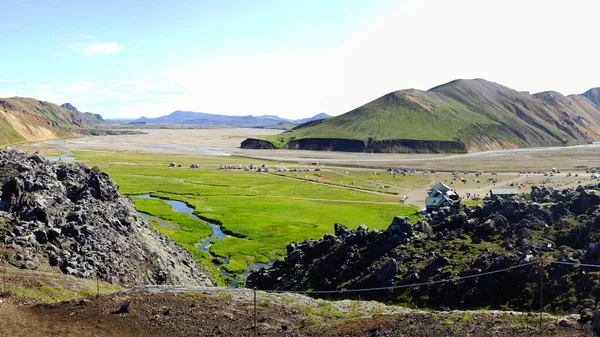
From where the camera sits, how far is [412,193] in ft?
483

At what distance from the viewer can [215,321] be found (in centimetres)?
2991

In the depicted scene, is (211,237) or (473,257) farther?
(211,237)

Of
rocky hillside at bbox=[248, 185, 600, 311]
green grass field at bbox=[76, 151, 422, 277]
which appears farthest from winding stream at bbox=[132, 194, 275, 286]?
rocky hillside at bbox=[248, 185, 600, 311]

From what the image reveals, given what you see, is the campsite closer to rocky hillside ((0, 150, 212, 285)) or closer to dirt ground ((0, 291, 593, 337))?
rocky hillside ((0, 150, 212, 285))

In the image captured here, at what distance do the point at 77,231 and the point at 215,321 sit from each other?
2376cm

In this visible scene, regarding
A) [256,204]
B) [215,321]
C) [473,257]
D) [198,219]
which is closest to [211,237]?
[198,219]

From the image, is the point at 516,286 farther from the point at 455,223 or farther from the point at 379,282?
the point at 455,223

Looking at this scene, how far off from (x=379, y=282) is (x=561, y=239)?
63.4 feet

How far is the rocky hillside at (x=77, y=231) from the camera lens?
40719 mm

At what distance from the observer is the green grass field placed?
81.9 m

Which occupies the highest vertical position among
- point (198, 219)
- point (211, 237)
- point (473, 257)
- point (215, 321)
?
point (473, 257)

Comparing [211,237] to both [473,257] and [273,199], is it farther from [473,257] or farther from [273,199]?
[473,257]

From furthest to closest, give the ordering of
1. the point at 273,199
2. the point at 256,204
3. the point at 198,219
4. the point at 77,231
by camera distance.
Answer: the point at 273,199
the point at 256,204
the point at 198,219
the point at 77,231

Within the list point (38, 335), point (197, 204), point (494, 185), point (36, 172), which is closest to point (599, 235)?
point (38, 335)
